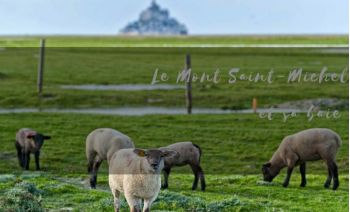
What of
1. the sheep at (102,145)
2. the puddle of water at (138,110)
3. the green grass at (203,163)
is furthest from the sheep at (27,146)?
the puddle of water at (138,110)

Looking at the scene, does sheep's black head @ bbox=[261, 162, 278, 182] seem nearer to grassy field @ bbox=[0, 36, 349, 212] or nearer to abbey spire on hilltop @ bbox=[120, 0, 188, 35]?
grassy field @ bbox=[0, 36, 349, 212]

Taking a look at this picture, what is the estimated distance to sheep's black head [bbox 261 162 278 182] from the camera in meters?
18.6

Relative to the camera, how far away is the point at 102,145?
648 inches

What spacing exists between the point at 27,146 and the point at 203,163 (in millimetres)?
4758

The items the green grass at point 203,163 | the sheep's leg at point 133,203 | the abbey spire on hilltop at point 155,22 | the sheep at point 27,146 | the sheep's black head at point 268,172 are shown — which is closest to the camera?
the sheep's leg at point 133,203

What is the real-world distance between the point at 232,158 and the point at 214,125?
538cm

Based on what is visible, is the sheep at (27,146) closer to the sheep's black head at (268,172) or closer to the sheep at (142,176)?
the sheep's black head at (268,172)

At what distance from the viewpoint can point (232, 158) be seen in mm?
22438

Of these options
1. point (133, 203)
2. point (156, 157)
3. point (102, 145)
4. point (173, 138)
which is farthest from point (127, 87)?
point (156, 157)

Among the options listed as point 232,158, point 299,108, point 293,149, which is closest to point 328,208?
point 293,149

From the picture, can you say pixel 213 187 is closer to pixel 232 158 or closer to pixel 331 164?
pixel 331 164

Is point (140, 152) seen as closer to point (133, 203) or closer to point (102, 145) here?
point (133, 203)

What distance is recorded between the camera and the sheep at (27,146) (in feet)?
65.6

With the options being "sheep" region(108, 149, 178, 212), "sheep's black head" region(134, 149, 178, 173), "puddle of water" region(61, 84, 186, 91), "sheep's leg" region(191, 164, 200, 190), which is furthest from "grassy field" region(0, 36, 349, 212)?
"sheep's black head" region(134, 149, 178, 173)
